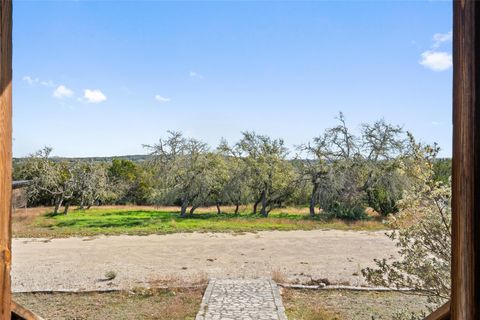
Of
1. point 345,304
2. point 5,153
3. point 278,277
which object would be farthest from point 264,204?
point 5,153

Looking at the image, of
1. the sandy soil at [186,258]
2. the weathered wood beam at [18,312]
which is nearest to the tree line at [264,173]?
the sandy soil at [186,258]

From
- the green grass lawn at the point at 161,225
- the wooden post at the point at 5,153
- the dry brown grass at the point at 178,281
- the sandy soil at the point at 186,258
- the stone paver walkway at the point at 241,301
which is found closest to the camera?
the wooden post at the point at 5,153

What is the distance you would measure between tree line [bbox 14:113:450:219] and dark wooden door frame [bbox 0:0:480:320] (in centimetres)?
1878

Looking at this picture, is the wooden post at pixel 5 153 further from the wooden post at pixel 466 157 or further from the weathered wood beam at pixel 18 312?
the wooden post at pixel 466 157

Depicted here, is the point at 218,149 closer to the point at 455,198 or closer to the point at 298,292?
the point at 298,292

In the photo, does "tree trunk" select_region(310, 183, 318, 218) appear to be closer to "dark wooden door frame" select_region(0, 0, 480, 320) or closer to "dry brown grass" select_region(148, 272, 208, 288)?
"dry brown grass" select_region(148, 272, 208, 288)

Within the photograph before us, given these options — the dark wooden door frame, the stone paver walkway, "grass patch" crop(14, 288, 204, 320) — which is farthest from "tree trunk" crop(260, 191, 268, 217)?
the dark wooden door frame

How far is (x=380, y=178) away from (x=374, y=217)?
2.07 m

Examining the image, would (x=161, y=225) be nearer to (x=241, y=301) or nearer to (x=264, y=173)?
(x=264, y=173)

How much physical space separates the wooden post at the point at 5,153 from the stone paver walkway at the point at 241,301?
459cm

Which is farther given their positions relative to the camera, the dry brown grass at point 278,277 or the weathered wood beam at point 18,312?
the dry brown grass at point 278,277

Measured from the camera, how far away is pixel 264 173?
68.0ft

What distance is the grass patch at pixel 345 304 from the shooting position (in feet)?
19.3

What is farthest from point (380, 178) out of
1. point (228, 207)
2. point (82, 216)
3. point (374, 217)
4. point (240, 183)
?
point (82, 216)
